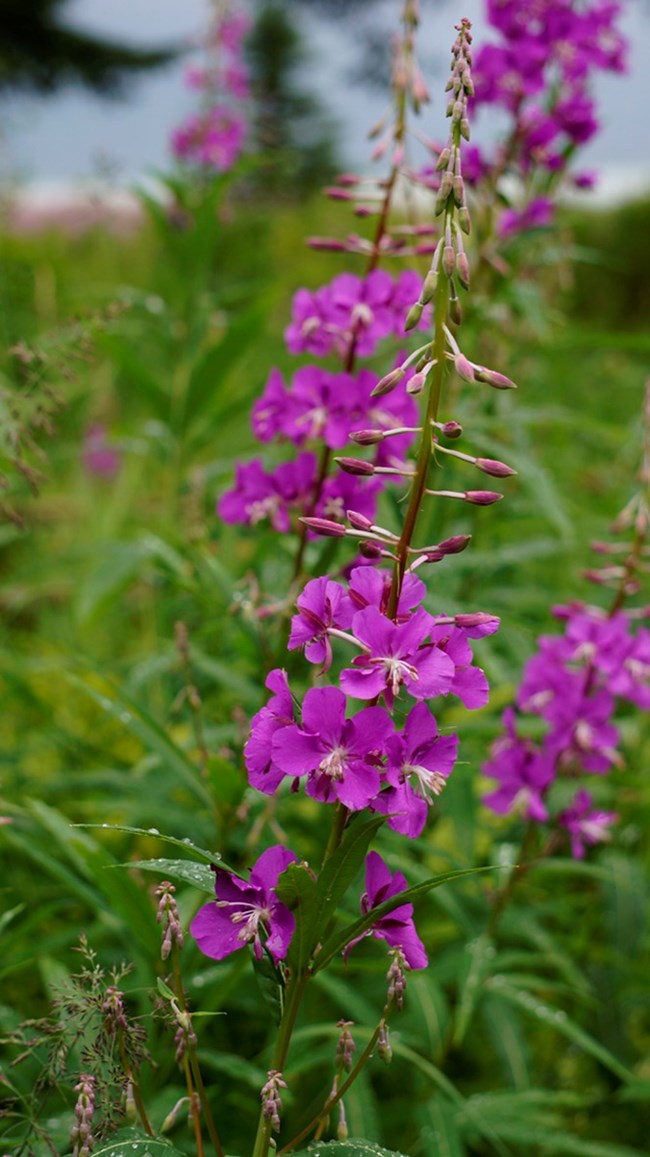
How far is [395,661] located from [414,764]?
0.37 ft

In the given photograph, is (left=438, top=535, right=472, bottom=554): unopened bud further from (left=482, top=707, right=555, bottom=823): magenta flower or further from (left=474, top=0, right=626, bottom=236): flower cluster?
(left=474, top=0, right=626, bottom=236): flower cluster

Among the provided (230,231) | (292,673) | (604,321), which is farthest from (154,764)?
(604,321)

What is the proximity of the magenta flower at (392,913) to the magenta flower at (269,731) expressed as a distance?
137 millimetres

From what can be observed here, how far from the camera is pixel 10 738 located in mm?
3510

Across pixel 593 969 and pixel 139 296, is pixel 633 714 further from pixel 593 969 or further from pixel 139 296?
pixel 139 296

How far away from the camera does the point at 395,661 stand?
3.41ft

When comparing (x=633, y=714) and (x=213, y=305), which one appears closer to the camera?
(x=633, y=714)

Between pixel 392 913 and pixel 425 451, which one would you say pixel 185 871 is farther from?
pixel 425 451

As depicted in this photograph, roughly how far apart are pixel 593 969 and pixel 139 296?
85.2 inches

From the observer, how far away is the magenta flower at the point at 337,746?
1027 mm

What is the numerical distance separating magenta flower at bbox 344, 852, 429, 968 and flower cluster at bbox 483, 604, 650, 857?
0.89m

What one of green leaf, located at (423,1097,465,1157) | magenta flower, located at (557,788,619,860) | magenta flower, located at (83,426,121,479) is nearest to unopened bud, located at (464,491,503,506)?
magenta flower, located at (557,788,619,860)

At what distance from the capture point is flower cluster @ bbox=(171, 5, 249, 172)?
3.98 meters

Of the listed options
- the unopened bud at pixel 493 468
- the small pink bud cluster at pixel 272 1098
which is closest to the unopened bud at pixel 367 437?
the unopened bud at pixel 493 468
